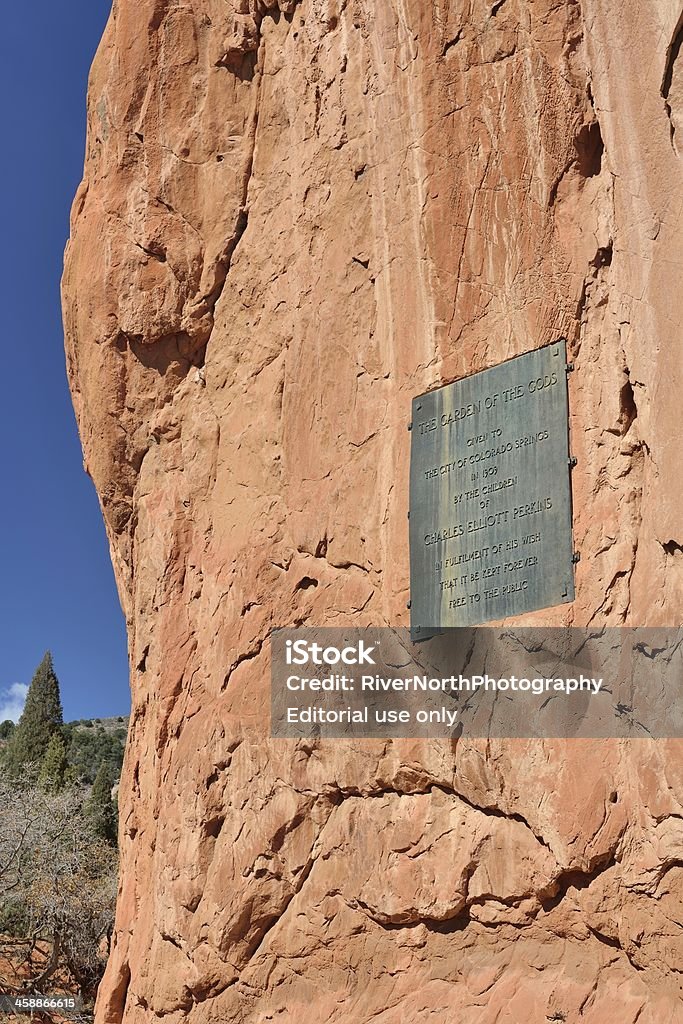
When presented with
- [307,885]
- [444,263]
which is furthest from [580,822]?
[444,263]

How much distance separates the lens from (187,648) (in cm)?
716

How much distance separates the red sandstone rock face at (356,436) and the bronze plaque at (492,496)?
109 millimetres

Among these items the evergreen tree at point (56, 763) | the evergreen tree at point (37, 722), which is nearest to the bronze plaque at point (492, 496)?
the evergreen tree at point (56, 763)

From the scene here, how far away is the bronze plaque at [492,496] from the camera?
5.56m

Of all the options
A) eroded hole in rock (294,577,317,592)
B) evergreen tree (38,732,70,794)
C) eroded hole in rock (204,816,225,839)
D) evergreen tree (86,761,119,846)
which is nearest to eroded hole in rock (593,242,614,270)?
eroded hole in rock (294,577,317,592)

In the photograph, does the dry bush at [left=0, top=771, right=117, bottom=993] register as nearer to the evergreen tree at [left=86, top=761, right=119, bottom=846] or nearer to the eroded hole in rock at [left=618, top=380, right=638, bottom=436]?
the evergreen tree at [left=86, top=761, right=119, bottom=846]

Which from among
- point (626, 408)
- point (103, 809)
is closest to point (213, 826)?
point (626, 408)

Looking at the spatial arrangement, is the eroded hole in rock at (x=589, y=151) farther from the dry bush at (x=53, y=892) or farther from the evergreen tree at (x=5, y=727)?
the evergreen tree at (x=5, y=727)

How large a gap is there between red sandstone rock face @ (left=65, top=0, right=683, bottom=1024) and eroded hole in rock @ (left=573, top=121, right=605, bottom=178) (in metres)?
0.01

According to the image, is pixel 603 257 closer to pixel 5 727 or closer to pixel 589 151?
pixel 589 151

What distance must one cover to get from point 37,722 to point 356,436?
3681 centimetres

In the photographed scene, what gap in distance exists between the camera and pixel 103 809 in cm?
2983

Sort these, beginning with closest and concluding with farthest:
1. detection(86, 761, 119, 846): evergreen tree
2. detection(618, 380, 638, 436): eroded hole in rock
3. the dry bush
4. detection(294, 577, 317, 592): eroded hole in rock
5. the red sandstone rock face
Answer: the red sandstone rock face → detection(618, 380, 638, 436): eroded hole in rock → detection(294, 577, 317, 592): eroded hole in rock → the dry bush → detection(86, 761, 119, 846): evergreen tree

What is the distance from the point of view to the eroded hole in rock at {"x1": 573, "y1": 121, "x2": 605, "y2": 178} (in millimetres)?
5730
